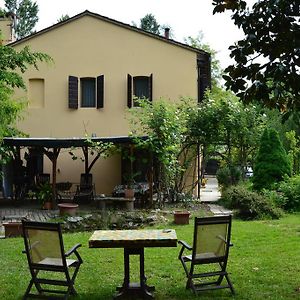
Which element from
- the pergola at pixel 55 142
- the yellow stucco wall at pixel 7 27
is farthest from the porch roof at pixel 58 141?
the yellow stucco wall at pixel 7 27

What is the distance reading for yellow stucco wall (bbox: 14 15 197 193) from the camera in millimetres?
21078

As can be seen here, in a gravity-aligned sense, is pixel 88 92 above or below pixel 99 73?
below

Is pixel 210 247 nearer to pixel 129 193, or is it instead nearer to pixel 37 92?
pixel 129 193

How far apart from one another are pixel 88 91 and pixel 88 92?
4 cm

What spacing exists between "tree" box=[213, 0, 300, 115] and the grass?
265cm

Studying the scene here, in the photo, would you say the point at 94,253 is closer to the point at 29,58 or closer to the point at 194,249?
the point at 194,249

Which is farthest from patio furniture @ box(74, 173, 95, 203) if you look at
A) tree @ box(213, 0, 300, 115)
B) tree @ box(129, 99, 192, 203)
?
tree @ box(213, 0, 300, 115)

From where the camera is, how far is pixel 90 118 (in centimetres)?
2128

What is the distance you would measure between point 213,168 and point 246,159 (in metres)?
21.4

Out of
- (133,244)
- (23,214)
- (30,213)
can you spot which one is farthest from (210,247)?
(30,213)

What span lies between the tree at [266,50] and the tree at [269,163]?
12726 millimetres

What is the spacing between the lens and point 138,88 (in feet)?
70.5

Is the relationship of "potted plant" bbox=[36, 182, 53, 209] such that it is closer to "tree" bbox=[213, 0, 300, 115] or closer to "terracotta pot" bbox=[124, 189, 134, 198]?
"terracotta pot" bbox=[124, 189, 134, 198]

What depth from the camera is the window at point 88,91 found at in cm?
2148
